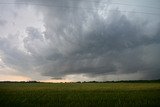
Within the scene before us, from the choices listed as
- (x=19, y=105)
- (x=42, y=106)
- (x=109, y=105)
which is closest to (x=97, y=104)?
(x=109, y=105)

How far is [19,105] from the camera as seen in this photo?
2375 cm

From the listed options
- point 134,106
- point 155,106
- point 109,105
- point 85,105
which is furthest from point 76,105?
point 155,106

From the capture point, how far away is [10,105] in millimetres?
23234

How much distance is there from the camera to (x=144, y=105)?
23.8m

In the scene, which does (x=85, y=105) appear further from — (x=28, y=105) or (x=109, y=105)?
(x=28, y=105)

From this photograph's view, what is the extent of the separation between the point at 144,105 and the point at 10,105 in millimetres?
11299

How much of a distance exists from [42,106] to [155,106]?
9512 mm

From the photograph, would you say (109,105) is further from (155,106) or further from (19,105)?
(19,105)

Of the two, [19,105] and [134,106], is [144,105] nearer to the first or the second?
[134,106]

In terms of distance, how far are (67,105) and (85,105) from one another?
59.7 inches

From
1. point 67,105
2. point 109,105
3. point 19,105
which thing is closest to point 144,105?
point 109,105

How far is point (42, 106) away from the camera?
915 inches

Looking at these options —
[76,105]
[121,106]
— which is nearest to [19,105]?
[76,105]

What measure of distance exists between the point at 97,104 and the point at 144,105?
4.00m
